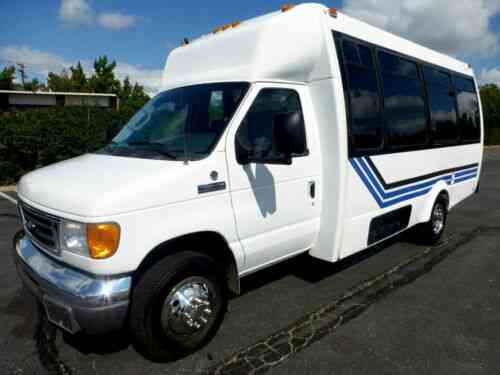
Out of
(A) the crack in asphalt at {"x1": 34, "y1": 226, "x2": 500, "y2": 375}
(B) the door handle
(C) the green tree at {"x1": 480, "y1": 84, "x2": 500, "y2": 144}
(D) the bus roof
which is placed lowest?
(A) the crack in asphalt at {"x1": 34, "y1": 226, "x2": 500, "y2": 375}

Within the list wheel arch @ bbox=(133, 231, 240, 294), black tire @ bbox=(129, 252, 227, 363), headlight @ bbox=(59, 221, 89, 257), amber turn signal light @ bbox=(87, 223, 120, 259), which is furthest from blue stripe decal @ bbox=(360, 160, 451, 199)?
headlight @ bbox=(59, 221, 89, 257)

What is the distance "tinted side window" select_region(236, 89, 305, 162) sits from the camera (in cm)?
315

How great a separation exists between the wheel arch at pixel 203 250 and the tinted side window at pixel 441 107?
3996 mm

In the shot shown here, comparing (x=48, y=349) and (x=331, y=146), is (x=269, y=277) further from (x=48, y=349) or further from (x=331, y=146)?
(x=48, y=349)

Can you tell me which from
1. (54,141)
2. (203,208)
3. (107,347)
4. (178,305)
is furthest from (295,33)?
(54,141)

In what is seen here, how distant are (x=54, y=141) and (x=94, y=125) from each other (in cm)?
147

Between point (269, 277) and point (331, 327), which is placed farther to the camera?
point (269, 277)

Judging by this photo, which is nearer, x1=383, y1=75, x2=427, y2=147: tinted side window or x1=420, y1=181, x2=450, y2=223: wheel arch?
x1=383, y1=75, x2=427, y2=147: tinted side window

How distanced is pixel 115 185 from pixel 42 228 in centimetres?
83

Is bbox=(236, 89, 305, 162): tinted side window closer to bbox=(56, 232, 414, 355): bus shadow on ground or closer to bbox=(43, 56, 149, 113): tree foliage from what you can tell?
bbox=(56, 232, 414, 355): bus shadow on ground

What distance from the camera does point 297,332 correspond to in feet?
11.2

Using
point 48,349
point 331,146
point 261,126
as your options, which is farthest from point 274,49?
point 48,349

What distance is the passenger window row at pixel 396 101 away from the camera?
13.2ft

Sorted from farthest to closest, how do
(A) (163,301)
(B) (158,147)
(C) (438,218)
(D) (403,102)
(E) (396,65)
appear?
(C) (438,218), (D) (403,102), (E) (396,65), (B) (158,147), (A) (163,301)
